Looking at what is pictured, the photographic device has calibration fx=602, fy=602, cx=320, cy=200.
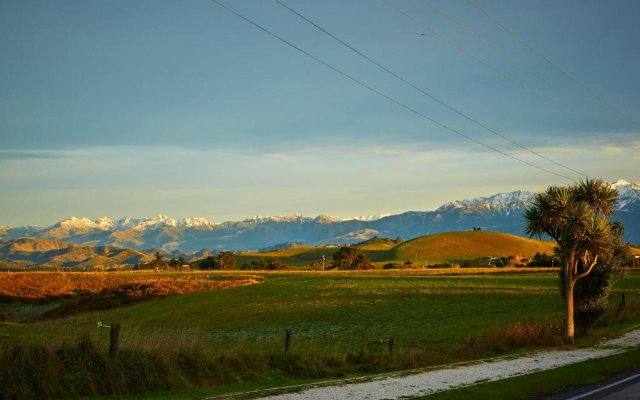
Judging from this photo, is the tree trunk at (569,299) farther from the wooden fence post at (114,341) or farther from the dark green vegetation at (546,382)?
the wooden fence post at (114,341)

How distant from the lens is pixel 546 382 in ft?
70.6

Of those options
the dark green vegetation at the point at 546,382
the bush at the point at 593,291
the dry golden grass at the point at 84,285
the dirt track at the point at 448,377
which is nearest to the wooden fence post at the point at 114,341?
the dirt track at the point at 448,377

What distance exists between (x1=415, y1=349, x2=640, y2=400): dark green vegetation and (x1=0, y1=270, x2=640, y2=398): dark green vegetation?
6.42m

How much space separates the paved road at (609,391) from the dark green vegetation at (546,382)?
0.59 m

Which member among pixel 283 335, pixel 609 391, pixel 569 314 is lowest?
pixel 283 335

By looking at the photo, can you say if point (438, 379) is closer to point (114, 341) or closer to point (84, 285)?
point (114, 341)

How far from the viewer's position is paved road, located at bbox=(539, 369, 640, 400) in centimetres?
1894

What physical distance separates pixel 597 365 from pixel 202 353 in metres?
16.5

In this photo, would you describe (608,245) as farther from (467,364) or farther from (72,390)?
(72,390)

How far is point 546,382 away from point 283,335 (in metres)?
26.2

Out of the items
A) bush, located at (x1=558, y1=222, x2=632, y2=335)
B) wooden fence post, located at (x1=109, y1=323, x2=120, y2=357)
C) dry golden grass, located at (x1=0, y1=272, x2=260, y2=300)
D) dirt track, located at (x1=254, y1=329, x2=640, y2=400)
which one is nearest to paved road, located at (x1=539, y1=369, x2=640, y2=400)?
dirt track, located at (x1=254, y1=329, x2=640, y2=400)

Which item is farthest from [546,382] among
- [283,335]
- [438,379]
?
[283,335]

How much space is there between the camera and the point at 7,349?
18984mm

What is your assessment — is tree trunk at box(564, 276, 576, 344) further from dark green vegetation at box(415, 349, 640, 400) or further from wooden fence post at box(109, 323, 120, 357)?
wooden fence post at box(109, 323, 120, 357)
